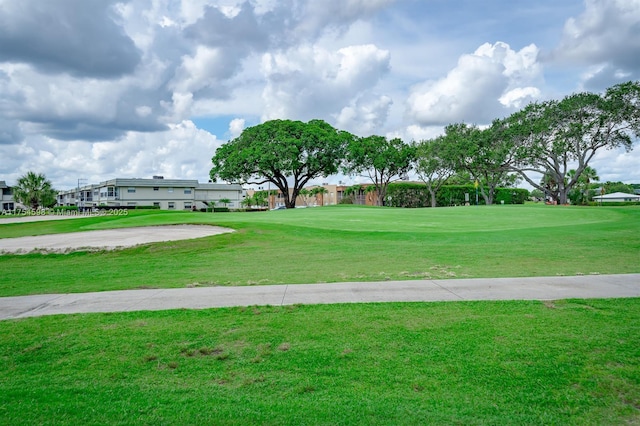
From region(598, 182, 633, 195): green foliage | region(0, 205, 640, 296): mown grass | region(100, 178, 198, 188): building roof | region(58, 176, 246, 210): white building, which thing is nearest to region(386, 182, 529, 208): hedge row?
region(58, 176, 246, 210): white building

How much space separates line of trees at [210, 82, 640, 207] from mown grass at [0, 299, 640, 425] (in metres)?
46.8

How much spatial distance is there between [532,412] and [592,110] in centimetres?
5181

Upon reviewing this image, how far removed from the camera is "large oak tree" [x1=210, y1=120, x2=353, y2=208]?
2076 inches

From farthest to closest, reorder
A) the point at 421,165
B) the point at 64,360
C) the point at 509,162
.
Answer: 1. the point at 421,165
2. the point at 509,162
3. the point at 64,360

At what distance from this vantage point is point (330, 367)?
14.5 feet

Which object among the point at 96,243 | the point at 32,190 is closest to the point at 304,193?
the point at 32,190

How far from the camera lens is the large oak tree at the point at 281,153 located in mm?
52719

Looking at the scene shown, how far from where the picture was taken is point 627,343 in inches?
193

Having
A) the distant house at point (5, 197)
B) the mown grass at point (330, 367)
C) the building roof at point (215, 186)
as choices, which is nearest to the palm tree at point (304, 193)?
the building roof at point (215, 186)

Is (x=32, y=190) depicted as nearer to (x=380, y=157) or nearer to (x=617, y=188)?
(x=380, y=157)

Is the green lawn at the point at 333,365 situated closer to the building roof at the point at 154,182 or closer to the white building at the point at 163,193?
the white building at the point at 163,193

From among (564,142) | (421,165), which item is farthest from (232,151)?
(564,142)

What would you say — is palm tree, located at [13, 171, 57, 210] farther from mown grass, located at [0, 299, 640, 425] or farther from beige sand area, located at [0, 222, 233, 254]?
mown grass, located at [0, 299, 640, 425]

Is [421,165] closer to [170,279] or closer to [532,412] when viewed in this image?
[170,279]
